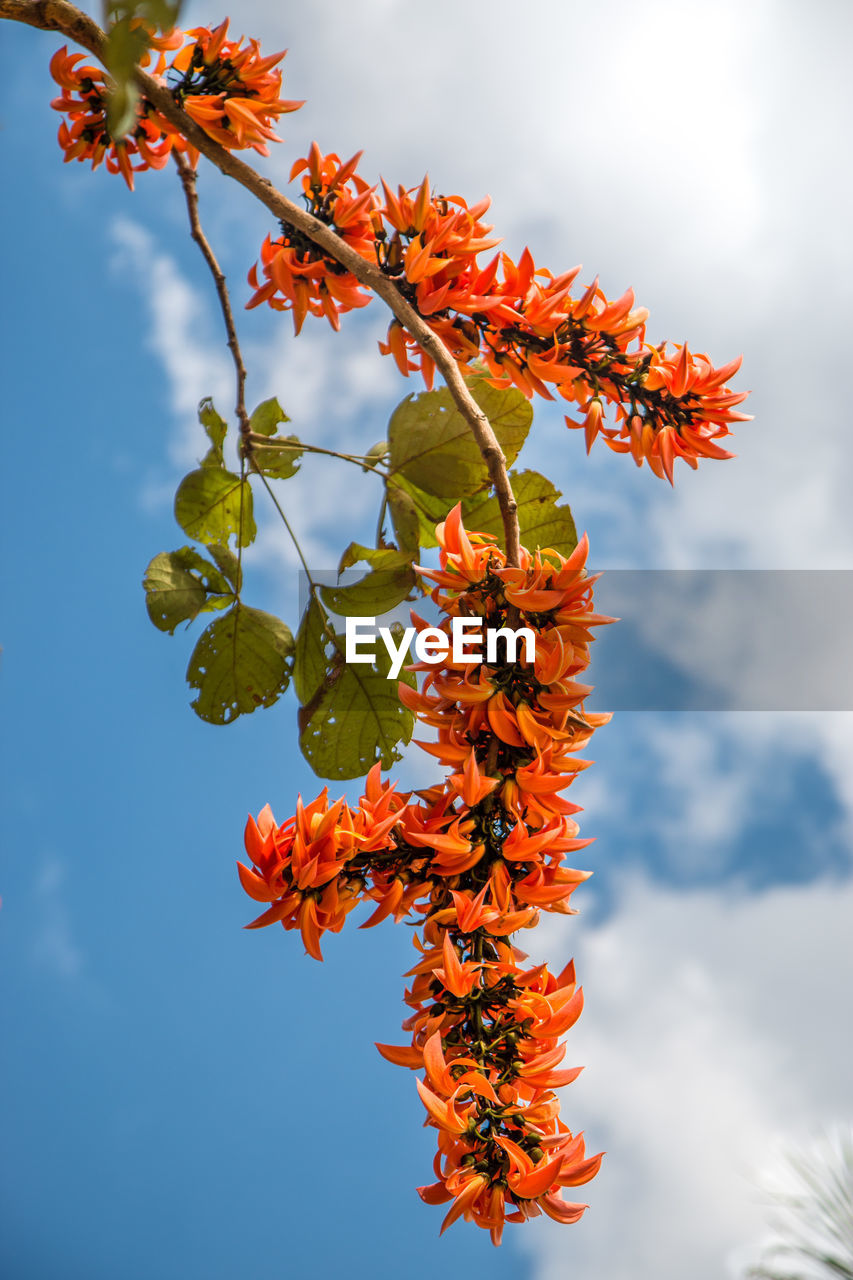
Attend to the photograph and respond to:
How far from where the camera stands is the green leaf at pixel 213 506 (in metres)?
0.74

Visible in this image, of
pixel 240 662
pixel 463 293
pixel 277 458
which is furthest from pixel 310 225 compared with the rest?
pixel 240 662

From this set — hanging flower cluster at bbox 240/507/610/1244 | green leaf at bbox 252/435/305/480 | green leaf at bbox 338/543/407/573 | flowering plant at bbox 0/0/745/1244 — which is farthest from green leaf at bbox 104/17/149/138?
green leaf at bbox 252/435/305/480

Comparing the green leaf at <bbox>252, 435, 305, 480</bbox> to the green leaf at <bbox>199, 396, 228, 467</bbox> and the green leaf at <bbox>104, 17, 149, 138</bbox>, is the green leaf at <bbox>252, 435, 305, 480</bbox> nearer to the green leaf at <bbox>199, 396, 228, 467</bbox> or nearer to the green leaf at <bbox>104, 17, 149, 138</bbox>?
the green leaf at <bbox>199, 396, 228, 467</bbox>

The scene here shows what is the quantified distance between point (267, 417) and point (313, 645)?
0.23m

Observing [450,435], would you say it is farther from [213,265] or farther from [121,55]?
[121,55]

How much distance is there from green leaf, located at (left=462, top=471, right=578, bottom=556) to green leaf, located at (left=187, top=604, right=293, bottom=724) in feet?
0.64

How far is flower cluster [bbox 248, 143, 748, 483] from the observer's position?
1.79 feet

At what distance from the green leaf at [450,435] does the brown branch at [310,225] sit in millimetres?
61

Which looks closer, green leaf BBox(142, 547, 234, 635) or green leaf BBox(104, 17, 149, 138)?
green leaf BBox(104, 17, 149, 138)

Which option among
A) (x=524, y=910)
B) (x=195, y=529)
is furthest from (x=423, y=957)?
(x=195, y=529)

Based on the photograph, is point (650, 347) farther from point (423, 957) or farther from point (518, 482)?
point (423, 957)

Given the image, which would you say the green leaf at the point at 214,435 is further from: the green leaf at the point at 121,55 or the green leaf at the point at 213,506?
the green leaf at the point at 121,55

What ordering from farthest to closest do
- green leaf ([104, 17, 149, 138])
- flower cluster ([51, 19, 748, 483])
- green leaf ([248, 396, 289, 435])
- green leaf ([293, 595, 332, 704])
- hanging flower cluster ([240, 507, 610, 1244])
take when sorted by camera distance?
1. green leaf ([248, 396, 289, 435])
2. green leaf ([293, 595, 332, 704])
3. flower cluster ([51, 19, 748, 483])
4. hanging flower cluster ([240, 507, 610, 1244])
5. green leaf ([104, 17, 149, 138])

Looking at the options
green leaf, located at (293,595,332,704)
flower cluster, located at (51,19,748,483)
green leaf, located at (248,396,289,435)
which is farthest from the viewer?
green leaf, located at (248,396,289,435)
